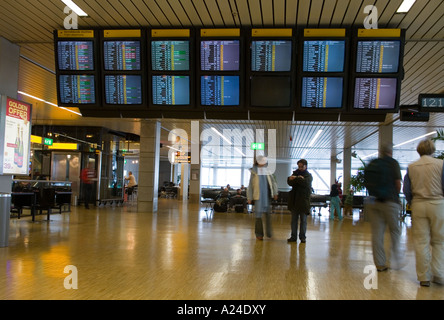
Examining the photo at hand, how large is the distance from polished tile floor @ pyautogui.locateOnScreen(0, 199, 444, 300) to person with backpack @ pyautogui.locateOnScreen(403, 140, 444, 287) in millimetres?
214

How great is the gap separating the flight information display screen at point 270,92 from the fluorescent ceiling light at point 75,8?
2823 millimetres

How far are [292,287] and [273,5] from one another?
3831mm

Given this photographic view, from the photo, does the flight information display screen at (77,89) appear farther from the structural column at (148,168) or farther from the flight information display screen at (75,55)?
the structural column at (148,168)

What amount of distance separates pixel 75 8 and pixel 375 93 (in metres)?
4.67

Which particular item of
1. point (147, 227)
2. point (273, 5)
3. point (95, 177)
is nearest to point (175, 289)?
point (273, 5)

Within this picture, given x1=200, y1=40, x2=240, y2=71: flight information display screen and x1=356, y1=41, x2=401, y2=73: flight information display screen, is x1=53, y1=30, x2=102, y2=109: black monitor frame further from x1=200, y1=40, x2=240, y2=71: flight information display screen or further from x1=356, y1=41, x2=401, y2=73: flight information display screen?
x1=356, y1=41, x2=401, y2=73: flight information display screen

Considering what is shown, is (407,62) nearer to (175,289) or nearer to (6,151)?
(175,289)

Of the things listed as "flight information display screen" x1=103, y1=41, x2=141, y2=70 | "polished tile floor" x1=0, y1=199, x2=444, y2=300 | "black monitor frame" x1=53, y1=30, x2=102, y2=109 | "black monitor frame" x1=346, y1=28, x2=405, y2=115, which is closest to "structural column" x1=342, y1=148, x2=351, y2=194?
"polished tile floor" x1=0, y1=199, x2=444, y2=300

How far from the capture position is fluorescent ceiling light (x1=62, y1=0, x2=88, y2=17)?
573 centimetres

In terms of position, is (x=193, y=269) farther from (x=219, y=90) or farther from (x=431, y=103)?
(x=431, y=103)

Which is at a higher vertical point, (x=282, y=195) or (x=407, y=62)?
(x=407, y=62)

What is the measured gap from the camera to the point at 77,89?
244 inches

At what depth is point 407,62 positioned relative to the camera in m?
8.09

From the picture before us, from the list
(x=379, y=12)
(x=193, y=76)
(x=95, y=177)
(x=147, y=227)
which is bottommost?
(x=147, y=227)
